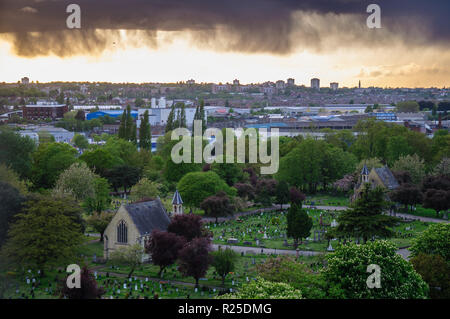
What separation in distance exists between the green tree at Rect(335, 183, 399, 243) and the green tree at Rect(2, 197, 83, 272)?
18.5m

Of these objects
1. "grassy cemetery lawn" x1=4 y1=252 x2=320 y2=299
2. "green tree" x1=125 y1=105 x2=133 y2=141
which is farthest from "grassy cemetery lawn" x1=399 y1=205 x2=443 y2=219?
"green tree" x1=125 y1=105 x2=133 y2=141

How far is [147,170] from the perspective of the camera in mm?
78438

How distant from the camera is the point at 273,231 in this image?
181ft

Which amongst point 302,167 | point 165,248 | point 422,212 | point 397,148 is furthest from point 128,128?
point 165,248

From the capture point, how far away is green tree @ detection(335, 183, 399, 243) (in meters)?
40.6

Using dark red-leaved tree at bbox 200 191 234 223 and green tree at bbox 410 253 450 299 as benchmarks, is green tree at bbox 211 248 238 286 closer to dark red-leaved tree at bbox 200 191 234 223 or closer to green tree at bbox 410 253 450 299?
green tree at bbox 410 253 450 299

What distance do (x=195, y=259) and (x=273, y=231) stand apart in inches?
764

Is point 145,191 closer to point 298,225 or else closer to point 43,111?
point 298,225

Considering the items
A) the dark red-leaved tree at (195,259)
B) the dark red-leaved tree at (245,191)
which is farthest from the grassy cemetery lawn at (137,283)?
the dark red-leaved tree at (245,191)

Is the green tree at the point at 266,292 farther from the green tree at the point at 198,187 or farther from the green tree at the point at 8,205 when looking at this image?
the green tree at the point at 198,187

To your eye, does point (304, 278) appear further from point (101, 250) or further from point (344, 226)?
point (101, 250)

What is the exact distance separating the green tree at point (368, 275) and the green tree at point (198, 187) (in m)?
34.5

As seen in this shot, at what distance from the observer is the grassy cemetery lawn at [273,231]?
50.4 m
